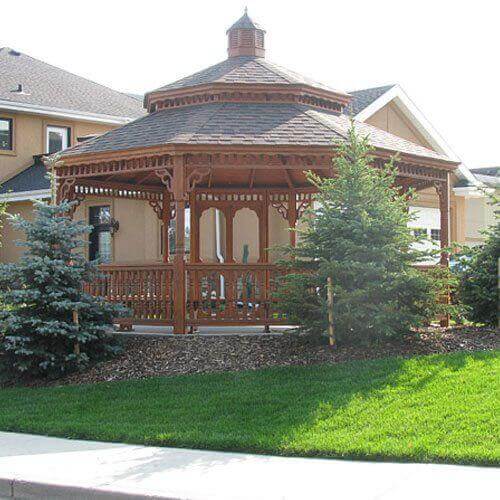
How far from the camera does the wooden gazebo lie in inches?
510

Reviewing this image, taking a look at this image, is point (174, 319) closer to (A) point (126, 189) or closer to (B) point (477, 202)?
(A) point (126, 189)

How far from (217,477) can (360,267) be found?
4503mm

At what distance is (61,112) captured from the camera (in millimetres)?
26000

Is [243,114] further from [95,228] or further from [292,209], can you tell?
[95,228]

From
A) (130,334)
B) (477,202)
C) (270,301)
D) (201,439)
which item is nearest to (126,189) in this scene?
(130,334)

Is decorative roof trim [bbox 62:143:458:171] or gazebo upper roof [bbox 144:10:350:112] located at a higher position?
gazebo upper roof [bbox 144:10:350:112]

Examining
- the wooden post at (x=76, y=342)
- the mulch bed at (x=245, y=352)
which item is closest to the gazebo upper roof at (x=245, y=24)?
the mulch bed at (x=245, y=352)

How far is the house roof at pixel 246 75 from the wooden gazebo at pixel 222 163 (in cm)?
3

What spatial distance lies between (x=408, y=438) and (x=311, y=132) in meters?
7.26

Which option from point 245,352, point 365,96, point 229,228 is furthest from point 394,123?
point 245,352

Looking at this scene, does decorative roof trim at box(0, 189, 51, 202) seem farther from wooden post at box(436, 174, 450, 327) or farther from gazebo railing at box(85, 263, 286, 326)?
wooden post at box(436, 174, 450, 327)

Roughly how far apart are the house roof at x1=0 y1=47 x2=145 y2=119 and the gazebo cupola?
33.7 feet

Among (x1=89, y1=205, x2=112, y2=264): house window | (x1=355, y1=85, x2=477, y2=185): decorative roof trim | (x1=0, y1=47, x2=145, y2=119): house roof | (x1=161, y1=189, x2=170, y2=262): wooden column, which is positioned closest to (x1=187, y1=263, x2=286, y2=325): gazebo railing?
(x1=161, y1=189, x2=170, y2=262): wooden column

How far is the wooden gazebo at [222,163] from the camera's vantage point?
12.9 m
